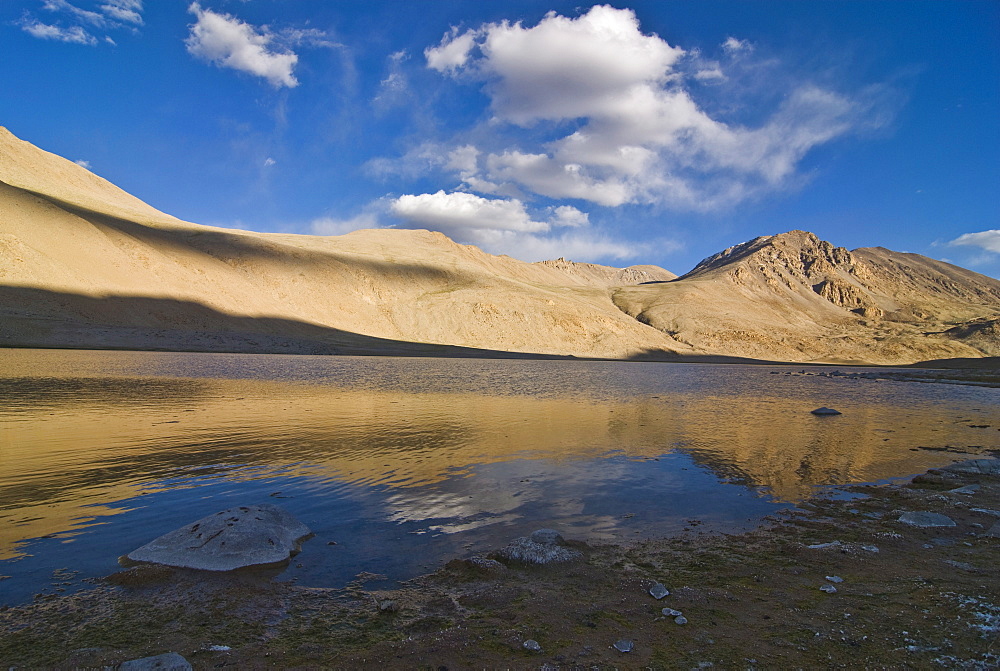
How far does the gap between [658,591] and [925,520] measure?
8461 mm

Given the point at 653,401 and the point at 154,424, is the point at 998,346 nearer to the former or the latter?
the point at 653,401

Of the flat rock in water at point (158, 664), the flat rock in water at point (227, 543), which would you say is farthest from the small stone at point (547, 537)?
the flat rock in water at point (158, 664)

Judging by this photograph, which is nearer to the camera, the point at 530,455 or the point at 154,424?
the point at 530,455

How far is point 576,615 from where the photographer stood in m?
7.38

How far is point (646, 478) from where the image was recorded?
1675cm

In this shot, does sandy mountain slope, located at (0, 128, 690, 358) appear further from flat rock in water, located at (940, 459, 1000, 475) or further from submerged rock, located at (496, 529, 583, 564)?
Result: flat rock in water, located at (940, 459, 1000, 475)

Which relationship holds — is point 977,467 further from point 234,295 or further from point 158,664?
point 234,295

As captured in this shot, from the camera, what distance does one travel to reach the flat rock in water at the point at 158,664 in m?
5.57

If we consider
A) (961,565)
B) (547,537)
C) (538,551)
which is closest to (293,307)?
(547,537)

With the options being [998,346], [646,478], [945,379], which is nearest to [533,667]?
[646,478]

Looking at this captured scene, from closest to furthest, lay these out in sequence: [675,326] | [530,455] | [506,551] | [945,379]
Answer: [506,551]
[530,455]
[945,379]
[675,326]

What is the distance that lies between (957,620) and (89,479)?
19.3 meters

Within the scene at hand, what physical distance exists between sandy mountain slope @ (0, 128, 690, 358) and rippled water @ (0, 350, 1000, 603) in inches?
2876

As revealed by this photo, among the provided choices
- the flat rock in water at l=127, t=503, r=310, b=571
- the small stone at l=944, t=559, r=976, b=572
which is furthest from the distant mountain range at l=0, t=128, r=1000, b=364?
the small stone at l=944, t=559, r=976, b=572
